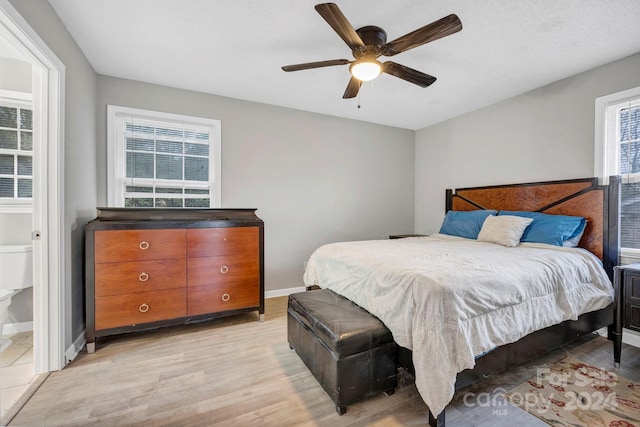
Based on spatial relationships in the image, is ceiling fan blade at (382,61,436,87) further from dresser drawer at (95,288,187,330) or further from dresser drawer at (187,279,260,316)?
dresser drawer at (95,288,187,330)

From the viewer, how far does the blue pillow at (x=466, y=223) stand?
3254mm

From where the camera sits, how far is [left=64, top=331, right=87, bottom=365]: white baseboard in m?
2.05

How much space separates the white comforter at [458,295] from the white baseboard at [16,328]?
9.26 feet

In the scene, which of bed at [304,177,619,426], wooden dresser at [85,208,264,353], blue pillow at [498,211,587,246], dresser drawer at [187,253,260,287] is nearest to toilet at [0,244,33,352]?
wooden dresser at [85,208,264,353]

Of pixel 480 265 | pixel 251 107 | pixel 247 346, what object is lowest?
pixel 247 346

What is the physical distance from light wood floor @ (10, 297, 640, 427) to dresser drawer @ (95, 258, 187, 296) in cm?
50

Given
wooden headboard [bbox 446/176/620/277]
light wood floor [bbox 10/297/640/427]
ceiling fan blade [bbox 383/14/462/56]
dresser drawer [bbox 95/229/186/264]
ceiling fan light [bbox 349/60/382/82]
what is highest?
ceiling fan blade [bbox 383/14/462/56]

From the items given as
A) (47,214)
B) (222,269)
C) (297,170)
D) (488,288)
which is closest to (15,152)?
(47,214)

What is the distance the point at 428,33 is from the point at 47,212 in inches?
110

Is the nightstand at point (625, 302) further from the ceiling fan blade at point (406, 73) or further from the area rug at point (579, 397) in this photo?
the ceiling fan blade at point (406, 73)

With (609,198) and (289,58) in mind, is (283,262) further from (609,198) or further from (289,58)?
(609,198)

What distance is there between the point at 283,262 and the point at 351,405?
2.23 metres

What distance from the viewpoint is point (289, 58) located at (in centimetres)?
251

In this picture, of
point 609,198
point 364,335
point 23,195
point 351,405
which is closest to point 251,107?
point 23,195
